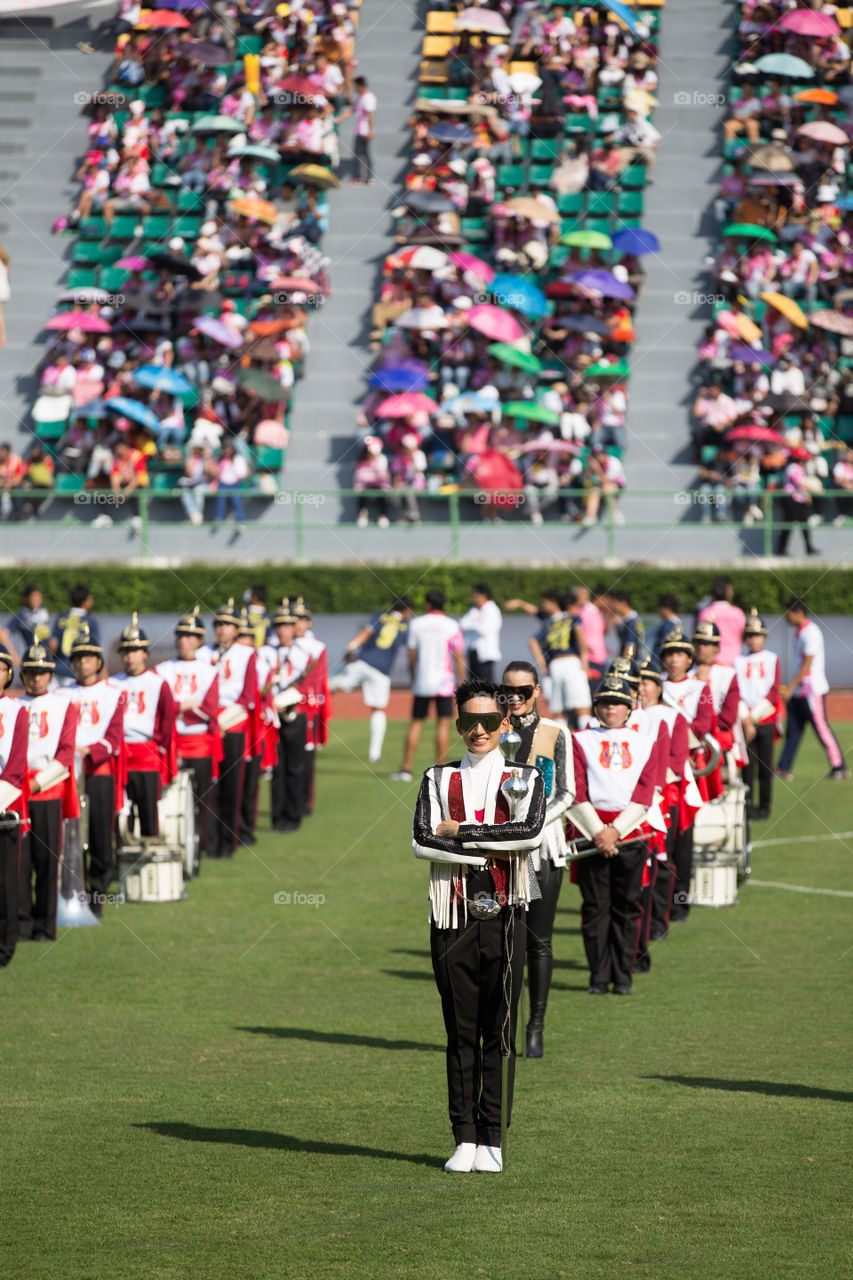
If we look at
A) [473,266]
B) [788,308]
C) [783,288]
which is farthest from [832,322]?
[473,266]

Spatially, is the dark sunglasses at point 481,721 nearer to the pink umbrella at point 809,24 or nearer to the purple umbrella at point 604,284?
the purple umbrella at point 604,284

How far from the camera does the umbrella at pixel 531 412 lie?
89.7 feet

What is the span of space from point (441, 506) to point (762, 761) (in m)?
11.0

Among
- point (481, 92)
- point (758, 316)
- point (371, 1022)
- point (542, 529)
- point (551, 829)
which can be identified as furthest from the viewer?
point (481, 92)

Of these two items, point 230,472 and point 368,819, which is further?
point 230,472

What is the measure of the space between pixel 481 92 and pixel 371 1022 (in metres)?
26.1

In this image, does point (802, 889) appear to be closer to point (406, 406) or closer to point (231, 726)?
point (231, 726)

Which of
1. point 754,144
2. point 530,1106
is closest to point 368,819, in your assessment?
point 530,1106

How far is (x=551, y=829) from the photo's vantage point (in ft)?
28.8

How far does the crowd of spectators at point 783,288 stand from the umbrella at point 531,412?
268 cm

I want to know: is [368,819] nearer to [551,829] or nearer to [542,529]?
[551,829]

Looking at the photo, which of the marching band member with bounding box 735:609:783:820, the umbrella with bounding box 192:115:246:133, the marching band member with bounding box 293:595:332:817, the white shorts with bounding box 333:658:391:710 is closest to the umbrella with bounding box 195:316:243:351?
the umbrella with bounding box 192:115:246:133

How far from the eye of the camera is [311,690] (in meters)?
16.8

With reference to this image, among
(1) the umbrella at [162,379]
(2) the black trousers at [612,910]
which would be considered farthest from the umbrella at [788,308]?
(2) the black trousers at [612,910]
